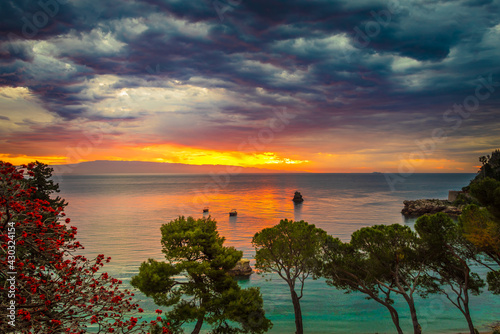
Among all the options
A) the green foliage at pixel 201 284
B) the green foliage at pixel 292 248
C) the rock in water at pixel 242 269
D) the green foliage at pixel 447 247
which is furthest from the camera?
the rock in water at pixel 242 269

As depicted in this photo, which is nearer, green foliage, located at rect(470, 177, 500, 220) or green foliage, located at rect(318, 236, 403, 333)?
green foliage, located at rect(470, 177, 500, 220)

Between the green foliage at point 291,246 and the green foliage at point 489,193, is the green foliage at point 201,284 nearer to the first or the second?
the green foliage at point 291,246

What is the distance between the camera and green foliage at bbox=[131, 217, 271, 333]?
17.6 m

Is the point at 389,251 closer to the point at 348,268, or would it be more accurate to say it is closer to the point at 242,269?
the point at 348,268

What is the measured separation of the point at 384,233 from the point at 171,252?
1476cm

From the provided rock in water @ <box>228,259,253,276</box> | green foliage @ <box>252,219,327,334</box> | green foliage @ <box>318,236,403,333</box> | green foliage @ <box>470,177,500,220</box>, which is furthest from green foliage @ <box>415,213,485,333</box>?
rock in water @ <box>228,259,253,276</box>

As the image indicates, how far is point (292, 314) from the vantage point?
30016 mm

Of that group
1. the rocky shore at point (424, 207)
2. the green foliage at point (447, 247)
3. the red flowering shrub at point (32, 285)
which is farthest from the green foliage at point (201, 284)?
the rocky shore at point (424, 207)

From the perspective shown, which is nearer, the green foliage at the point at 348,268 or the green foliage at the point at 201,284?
the green foliage at the point at 201,284

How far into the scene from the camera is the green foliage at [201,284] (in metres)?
17.6

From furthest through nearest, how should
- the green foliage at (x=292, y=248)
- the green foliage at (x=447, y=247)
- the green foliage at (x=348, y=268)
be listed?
the green foliage at (x=292, y=248), the green foliage at (x=348, y=268), the green foliage at (x=447, y=247)

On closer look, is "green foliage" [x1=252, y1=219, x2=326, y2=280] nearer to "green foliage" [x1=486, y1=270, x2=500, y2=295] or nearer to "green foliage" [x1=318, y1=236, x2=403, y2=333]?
"green foliage" [x1=318, y1=236, x2=403, y2=333]

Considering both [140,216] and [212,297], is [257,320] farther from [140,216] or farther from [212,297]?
[140,216]

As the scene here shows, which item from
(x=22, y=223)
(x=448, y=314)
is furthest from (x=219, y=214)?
(x=22, y=223)
